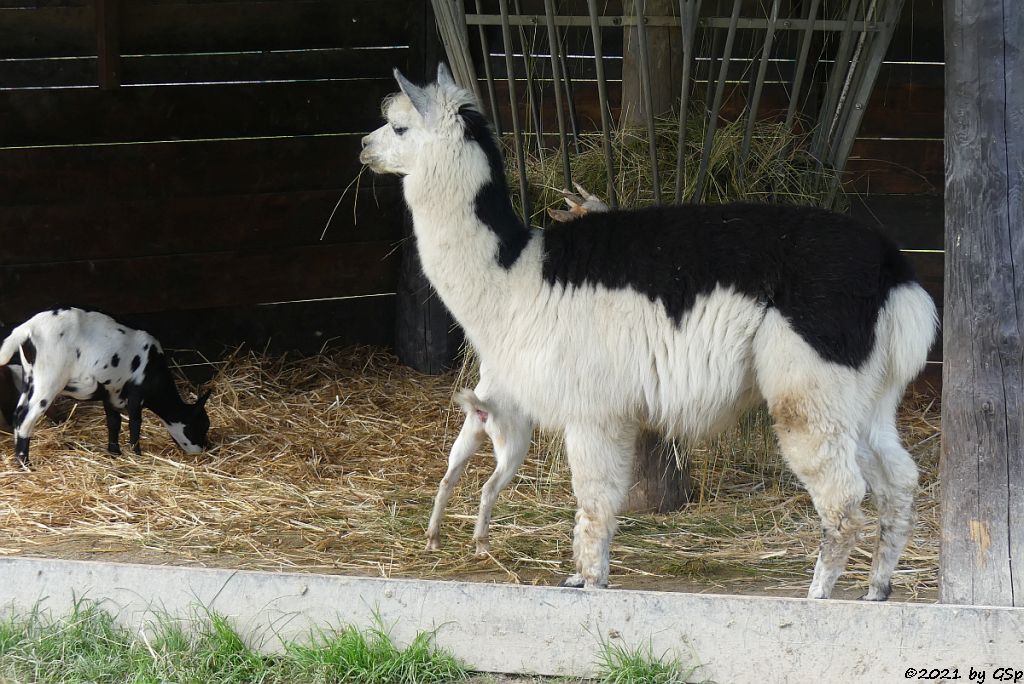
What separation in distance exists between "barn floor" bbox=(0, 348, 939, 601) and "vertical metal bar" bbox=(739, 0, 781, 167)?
1.25m

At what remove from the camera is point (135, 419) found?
21.7 feet

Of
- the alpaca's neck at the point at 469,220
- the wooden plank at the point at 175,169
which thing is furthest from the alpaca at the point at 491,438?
the wooden plank at the point at 175,169

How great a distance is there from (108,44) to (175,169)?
1052mm

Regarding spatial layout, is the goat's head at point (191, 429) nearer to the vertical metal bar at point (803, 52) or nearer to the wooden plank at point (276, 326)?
the wooden plank at point (276, 326)

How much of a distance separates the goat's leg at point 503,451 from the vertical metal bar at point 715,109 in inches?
49.9

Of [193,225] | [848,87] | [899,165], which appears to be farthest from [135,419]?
[899,165]

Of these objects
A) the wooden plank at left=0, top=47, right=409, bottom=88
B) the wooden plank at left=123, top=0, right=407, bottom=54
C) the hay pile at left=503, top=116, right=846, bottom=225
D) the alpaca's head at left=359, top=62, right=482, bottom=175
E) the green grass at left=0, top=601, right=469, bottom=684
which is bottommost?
the green grass at left=0, top=601, right=469, bottom=684

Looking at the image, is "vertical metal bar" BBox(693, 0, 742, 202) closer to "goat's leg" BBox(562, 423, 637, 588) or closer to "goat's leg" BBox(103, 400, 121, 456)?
"goat's leg" BBox(562, 423, 637, 588)

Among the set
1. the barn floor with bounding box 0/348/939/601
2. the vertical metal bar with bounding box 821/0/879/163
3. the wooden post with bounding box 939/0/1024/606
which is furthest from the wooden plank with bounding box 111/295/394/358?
the wooden post with bounding box 939/0/1024/606

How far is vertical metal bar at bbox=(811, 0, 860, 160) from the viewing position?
16.3 ft

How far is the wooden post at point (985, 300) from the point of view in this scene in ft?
11.6

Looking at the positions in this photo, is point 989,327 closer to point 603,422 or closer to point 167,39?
point 603,422

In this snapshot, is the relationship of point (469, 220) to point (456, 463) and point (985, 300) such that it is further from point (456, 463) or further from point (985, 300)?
point (985, 300)

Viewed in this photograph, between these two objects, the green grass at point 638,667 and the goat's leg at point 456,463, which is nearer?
the green grass at point 638,667
